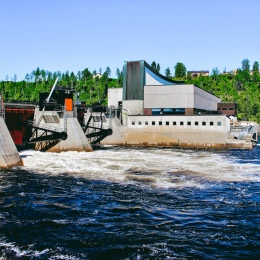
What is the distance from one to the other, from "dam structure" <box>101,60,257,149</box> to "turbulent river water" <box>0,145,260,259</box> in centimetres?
2726

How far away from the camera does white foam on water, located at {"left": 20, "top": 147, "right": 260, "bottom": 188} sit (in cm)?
3153

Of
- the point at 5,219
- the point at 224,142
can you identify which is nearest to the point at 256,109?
the point at 224,142

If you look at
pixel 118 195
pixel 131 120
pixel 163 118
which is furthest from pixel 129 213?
pixel 131 120

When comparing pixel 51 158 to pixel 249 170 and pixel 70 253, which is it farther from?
pixel 70 253

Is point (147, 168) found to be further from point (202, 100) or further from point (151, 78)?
point (202, 100)

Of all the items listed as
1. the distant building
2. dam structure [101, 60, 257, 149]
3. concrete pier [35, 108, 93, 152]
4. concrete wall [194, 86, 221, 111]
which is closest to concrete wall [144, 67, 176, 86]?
dam structure [101, 60, 257, 149]

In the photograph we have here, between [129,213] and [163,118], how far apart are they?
4698 cm

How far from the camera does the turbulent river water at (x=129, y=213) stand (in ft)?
51.2

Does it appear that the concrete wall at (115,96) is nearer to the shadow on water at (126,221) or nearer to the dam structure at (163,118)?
the dam structure at (163,118)

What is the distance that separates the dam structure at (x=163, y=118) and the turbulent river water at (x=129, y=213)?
89.4 ft

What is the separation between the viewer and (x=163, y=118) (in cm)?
6688

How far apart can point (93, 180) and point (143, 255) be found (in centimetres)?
1666

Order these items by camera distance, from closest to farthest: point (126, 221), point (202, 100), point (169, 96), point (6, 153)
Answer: point (126, 221) < point (6, 153) < point (169, 96) < point (202, 100)

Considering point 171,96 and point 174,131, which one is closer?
point 174,131
